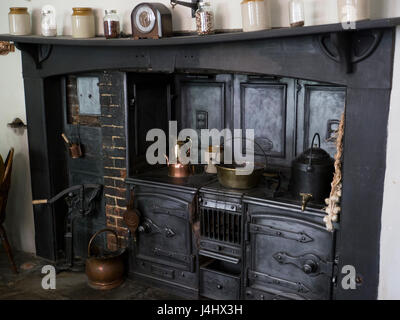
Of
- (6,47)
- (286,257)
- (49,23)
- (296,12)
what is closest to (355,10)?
(296,12)

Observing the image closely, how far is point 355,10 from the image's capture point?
7.06ft

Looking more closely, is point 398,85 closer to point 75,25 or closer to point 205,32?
point 205,32

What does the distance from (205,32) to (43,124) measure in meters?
1.62

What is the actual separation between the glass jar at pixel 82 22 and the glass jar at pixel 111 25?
0.20 metres

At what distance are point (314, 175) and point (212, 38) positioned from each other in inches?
37.3

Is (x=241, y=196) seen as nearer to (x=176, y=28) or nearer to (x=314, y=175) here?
(x=314, y=175)

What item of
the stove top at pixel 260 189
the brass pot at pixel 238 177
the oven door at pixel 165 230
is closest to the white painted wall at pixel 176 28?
the stove top at pixel 260 189

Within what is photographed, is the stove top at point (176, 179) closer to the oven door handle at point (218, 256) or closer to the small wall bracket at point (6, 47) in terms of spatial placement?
the oven door handle at point (218, 256)

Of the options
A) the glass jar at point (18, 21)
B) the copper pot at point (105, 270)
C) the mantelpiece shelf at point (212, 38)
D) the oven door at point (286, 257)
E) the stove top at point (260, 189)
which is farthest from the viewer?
the glass jar at point (18, 21)

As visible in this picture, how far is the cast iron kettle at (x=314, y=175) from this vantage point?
8.57 ft

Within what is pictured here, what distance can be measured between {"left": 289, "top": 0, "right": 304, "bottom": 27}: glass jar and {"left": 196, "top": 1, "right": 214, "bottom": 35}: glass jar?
48cm

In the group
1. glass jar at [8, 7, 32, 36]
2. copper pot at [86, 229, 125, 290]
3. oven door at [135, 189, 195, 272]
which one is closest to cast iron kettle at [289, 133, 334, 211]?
oven door at [135, 189, 195, 272]

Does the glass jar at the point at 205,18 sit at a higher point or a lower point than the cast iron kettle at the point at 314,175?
higher

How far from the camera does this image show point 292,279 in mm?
2723
